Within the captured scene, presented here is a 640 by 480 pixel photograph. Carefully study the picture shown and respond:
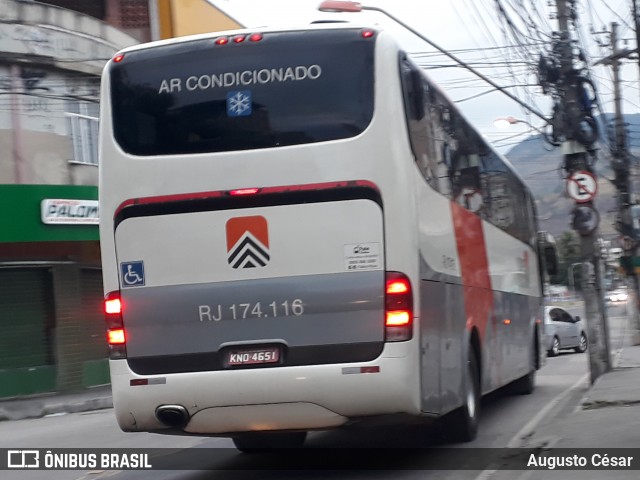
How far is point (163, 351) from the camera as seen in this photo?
27.6ft

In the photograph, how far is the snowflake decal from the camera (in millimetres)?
8516

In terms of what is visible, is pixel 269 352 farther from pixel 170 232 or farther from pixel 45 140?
pixel 45 140

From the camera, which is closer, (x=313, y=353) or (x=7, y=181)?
(x=313, y=353)

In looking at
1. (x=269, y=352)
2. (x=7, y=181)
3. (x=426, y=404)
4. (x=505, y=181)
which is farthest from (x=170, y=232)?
(x=7, y=181)

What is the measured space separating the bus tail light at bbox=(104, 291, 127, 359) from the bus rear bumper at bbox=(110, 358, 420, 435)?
0.96ft

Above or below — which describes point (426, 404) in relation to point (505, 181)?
below

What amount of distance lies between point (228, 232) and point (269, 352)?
1.00 metres

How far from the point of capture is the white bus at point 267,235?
8.16 meters

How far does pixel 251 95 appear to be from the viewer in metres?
8.53

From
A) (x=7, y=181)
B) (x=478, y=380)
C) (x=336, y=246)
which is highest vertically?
(x=7, y=181)

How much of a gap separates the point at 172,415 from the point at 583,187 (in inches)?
384

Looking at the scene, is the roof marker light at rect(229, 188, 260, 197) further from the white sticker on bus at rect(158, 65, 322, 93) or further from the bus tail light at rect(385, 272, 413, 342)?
the bus tail light at rect(385, 272, 413, 342)

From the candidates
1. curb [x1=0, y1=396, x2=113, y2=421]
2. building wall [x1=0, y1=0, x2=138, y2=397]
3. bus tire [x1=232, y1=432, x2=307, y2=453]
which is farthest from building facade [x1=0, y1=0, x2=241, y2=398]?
bus tire [x1=232, y1=432, x2=307, y2=453]

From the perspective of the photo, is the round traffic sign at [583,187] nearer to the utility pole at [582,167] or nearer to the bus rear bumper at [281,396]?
the utility pole at [582,167]
